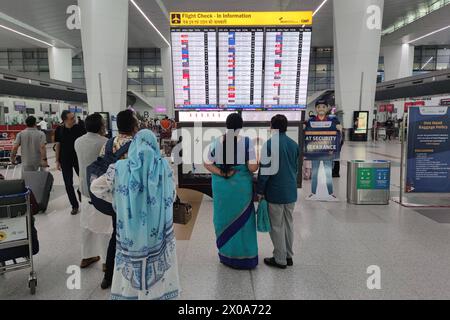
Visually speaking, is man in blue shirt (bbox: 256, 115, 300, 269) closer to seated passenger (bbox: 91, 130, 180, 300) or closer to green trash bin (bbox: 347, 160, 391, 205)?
seated passenger (bbox: 91, 130, 180, 300)

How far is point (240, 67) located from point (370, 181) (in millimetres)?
3364

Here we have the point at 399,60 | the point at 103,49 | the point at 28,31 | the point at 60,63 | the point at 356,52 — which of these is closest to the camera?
the point at 103,49

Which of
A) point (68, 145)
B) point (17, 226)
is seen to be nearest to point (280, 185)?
point (17, 226)

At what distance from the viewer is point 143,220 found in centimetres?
218

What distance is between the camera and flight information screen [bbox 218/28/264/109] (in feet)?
17.2

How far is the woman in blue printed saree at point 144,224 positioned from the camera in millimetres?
2150

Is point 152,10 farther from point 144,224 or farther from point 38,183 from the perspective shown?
point 144,224

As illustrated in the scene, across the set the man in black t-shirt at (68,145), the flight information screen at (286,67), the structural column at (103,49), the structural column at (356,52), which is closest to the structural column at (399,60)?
the structural column at (356,52)

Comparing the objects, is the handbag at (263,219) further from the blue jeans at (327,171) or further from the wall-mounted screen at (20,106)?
the wall-mounted screen at (20,106)

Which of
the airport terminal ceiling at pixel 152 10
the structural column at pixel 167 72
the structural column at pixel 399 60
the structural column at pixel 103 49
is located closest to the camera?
the structural column at pixel 103 49

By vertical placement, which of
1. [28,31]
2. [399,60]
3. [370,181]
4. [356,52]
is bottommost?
[370,181]

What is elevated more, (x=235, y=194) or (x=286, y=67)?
(x=286, y=67)

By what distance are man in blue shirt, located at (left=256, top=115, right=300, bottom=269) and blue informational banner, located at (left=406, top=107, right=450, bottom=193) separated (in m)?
3.82
